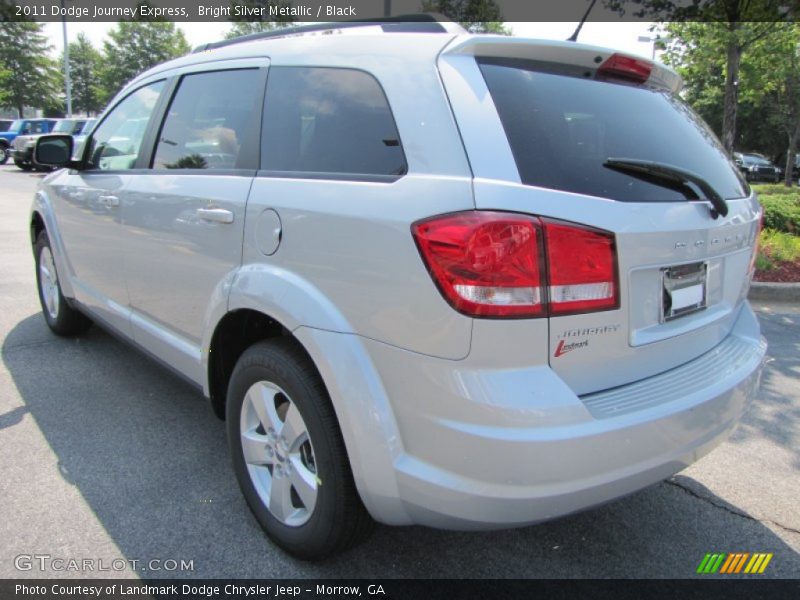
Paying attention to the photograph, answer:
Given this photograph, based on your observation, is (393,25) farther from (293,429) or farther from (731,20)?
(731,20)

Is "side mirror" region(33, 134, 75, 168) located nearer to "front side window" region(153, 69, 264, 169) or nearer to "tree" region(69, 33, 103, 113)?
"front side window" region(153, 69, 264, 169)

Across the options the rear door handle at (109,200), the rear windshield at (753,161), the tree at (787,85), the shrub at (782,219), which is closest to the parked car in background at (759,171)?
the rear windshield at (753,161)

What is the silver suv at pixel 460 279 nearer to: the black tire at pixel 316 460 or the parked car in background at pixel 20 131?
the black tire at pixel 316 460

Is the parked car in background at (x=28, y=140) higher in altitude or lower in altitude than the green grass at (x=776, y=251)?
higher

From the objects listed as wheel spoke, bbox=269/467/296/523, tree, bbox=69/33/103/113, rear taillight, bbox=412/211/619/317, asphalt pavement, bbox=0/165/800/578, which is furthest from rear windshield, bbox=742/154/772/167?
tree, bbox=69/33/103/113

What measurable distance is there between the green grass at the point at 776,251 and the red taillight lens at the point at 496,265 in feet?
21.4

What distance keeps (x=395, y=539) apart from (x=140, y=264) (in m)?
1.85

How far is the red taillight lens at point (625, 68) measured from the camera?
2166mm

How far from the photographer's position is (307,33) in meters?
2.54

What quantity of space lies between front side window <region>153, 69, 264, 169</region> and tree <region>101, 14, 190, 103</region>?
44.5 meters

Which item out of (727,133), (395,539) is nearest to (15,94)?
(727,133)

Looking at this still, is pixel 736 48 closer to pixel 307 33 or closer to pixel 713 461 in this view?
pixel 713 461

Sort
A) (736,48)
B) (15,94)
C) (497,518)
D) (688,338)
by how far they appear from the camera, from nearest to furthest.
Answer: (497,518) < (688,338) < (736,48) < (15,94)

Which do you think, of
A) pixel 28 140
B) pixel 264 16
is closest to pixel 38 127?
pixel 28 140
